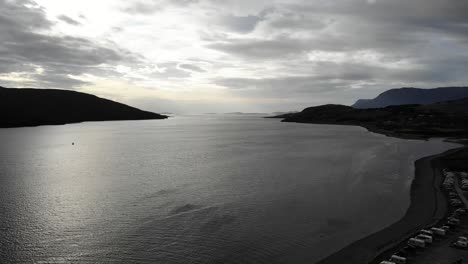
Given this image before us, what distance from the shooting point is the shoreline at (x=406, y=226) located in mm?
29734

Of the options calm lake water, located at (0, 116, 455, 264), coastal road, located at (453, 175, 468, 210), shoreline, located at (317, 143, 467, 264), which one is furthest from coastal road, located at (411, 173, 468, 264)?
coastal road, located at (453, 175, 468, 210)

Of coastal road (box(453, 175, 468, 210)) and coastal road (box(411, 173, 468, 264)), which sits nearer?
coastal road (box(411, 173, 468, 264))

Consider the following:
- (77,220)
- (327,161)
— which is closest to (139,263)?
(77,220)

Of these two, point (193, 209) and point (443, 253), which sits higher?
point (193, 209)

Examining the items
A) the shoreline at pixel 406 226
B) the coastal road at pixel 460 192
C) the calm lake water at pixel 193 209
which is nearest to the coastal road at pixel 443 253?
the shoreline at pixel 406 226

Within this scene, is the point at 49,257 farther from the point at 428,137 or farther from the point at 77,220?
the point at 428,137

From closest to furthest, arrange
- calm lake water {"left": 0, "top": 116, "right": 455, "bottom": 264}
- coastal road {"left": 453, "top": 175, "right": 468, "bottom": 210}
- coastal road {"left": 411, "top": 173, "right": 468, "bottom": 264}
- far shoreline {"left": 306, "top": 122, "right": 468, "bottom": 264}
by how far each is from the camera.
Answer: coastal road {"left": 411, "top": 173, "right": 468, "bottom": 264} → far shoreline {"left": 306, "top": 122, "right": 468, "bottom": 264} → calm lake water {"left": 0, "top": 116, "right": 455, "bottom": 264} → coastal road {"left": 453, "top": 175, "right": 468, "bottom": 210}

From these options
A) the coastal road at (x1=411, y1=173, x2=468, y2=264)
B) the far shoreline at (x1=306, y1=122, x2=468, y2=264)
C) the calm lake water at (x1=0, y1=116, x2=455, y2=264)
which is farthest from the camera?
the calm lake water at (x1=0, y1=116, x2=455, y2=264)

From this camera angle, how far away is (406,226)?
36.9m

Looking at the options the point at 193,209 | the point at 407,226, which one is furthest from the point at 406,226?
the point at 193,209

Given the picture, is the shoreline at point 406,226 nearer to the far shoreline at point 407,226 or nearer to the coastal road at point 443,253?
the far shoreline at point 407,226

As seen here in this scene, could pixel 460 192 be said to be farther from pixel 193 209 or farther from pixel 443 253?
pixel 193 209

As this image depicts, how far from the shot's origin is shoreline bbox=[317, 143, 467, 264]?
2973 centimetres

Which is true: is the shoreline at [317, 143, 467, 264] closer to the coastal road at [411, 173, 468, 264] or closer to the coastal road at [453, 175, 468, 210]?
the coastal road at [453, 175, 468, 210]
